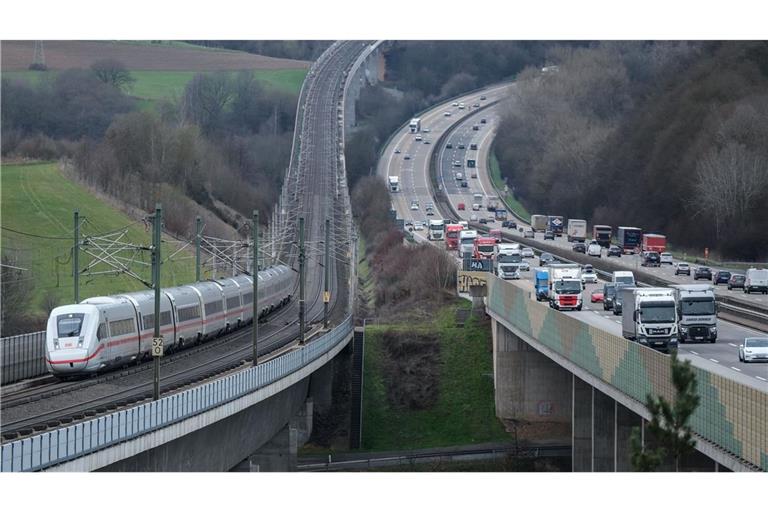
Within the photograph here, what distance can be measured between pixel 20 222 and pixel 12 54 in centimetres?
5489

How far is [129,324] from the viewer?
51875 millimetres

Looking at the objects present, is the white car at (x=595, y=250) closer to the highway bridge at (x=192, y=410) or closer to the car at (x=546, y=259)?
the car at (x=546, y=259)

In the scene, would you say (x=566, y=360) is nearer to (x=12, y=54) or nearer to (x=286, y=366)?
(x=286, y=366)

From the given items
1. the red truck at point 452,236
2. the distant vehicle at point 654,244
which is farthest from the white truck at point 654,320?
the red truck at point 452,236

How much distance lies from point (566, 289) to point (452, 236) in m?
48.5

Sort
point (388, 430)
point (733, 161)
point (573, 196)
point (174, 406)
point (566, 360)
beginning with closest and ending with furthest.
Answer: point (174, 406)
point (566, 360)
point (388, 430)
point (733, 161)
point (573, 196)

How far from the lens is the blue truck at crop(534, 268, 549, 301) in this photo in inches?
2876

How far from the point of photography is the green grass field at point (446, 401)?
6850cm

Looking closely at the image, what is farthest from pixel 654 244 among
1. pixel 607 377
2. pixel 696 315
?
pixel 607 377

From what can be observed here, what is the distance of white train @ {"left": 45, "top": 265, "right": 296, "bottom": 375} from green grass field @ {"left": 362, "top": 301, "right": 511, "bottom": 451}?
27.8ft

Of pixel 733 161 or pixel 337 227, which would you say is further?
pixel 337 227

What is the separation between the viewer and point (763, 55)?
12650cm

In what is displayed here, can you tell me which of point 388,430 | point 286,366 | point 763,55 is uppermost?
point 763,55
